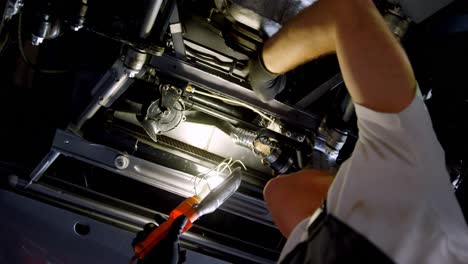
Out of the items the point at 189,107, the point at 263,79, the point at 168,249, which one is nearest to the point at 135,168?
the point at 189,107

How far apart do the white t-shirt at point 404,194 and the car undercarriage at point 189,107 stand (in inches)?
30.8

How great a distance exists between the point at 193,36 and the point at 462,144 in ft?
5.30

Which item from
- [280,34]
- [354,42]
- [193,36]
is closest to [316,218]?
[354,42]

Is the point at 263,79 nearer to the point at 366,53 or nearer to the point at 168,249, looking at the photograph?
the point at 366,53

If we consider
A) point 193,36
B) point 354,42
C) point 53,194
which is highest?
point 354,42

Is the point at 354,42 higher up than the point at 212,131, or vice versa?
the point at 354,42

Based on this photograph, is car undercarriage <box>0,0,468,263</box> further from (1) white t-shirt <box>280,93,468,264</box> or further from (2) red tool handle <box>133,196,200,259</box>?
(1) white t-shirt <box>280,93,468,264</box>

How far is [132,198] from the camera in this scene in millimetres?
2551

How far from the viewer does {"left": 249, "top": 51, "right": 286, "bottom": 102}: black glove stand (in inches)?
59.6

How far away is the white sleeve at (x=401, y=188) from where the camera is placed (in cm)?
100

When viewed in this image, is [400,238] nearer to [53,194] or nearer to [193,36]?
[193,36]

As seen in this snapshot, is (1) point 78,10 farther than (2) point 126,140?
No

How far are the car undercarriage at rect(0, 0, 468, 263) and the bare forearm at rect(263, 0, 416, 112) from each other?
0.61 m

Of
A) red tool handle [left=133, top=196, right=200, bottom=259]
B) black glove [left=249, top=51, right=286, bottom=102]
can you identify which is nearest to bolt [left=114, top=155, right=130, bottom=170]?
red tool handle [left=133, top=196, right=200, bottom=259]
